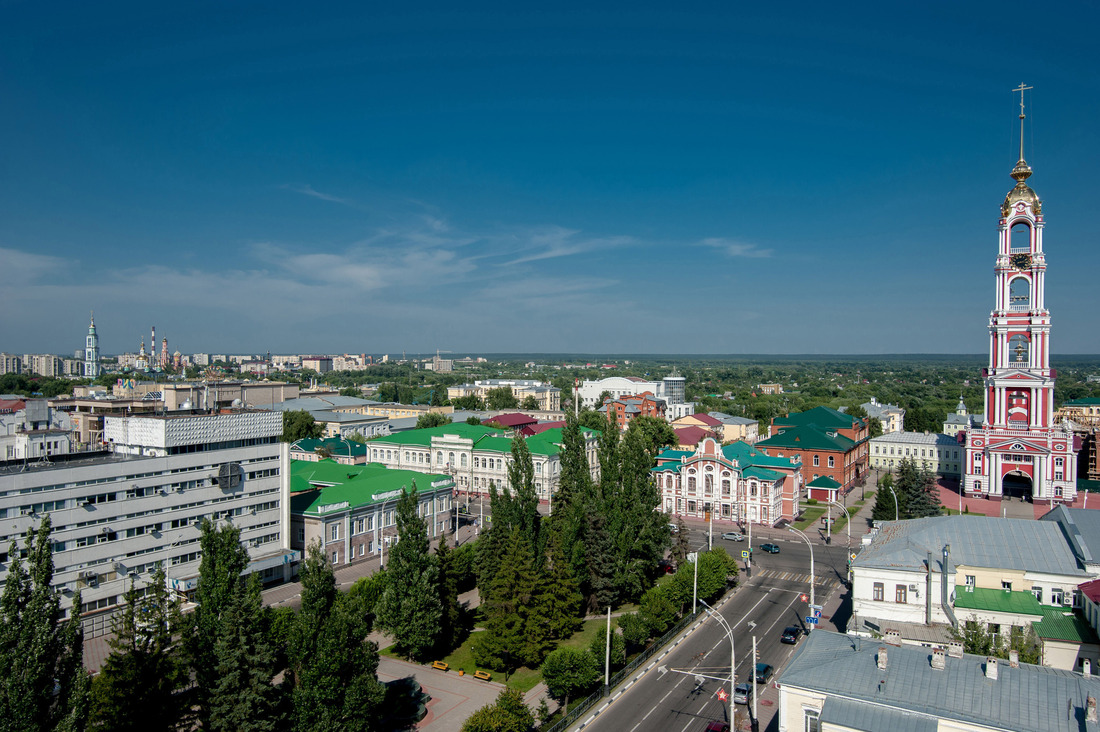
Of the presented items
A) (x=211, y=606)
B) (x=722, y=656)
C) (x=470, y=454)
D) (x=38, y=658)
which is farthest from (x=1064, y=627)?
(x=470, y=454)

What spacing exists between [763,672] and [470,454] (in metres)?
57.1

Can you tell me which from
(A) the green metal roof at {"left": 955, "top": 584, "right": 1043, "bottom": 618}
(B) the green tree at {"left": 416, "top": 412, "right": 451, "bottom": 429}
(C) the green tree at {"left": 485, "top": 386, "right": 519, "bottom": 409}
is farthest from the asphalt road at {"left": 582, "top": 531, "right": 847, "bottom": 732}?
(C) the green tree at {"left": 485, "top": 386, "right": 519, "bottom": 409}

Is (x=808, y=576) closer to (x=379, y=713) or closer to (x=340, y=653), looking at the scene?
(x=379, y=713)

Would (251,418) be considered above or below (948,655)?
above

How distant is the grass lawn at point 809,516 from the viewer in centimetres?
7506

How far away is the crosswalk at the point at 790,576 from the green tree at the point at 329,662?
37500mm

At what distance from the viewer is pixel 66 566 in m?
40.8

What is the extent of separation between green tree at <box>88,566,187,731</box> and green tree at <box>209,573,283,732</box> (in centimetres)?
173

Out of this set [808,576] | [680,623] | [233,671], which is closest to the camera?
[233,671]

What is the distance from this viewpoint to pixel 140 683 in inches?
1013

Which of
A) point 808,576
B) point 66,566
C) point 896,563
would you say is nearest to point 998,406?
point 808,576

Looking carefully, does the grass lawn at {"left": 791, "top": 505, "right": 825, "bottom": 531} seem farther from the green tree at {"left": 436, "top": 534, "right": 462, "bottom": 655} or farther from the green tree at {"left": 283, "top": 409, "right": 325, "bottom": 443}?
the green tree at {"left": 283, "top": 409, "right": 325, "bottom": 443}

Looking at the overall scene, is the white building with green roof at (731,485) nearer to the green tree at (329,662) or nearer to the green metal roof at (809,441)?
the green metal roof at (809,441)

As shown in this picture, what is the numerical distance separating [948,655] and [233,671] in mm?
29908
